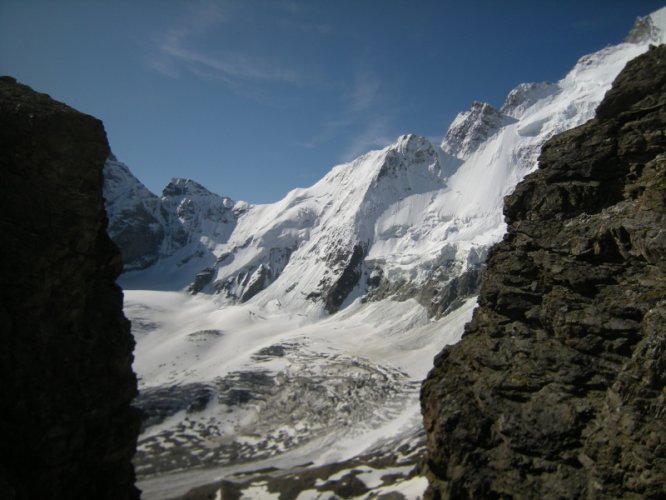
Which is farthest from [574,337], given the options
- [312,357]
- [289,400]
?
[312,357]

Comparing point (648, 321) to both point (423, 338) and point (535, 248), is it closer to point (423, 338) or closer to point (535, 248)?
point (535, 248)

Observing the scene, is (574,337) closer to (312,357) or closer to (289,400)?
(289,400)

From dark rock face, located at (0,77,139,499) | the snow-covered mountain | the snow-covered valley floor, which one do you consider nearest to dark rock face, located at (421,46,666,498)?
dark rock face, located at (0,77,139,499)

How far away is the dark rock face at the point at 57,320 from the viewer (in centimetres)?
1989

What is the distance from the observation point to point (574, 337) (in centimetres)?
1992

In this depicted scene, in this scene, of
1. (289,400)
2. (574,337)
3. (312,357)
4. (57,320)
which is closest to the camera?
(574,337)

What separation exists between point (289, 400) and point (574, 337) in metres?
74.6

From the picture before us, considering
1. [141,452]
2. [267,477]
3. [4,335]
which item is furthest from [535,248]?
[141,452]

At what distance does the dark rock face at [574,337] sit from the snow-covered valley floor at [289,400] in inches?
829

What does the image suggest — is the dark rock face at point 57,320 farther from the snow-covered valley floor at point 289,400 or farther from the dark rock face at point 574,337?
the snow-covered valley floor at point 289,400

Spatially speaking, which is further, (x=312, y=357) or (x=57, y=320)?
(x=312, y=357)

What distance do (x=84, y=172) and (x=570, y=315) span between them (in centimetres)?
2349

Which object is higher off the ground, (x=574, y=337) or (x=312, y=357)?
(x=574, y=337)

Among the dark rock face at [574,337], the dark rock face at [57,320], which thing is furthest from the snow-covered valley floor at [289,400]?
the dark rock face at [57,320]
